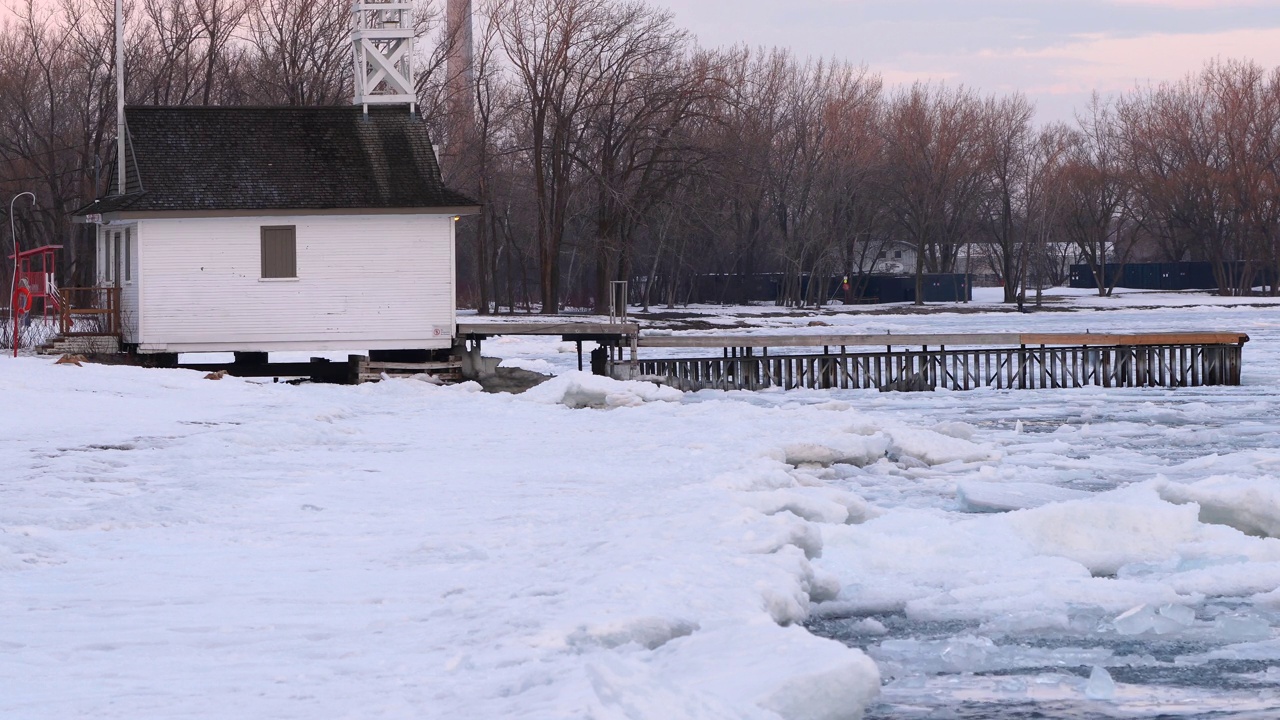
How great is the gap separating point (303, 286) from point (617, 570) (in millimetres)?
18979

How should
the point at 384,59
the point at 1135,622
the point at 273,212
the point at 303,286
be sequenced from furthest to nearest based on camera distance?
the point at 384,59
the point at 303,286
the point at 273,212
the point at 1135,622

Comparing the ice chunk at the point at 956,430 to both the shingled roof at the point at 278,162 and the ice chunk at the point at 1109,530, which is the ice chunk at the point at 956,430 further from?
the shingled roof at the point at 278,162

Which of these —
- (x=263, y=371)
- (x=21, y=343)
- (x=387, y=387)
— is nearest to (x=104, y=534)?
(x=387, y=387)

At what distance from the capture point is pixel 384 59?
1206 inches

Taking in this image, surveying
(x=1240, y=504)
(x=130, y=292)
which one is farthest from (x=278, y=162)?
(x=1240, y=504)

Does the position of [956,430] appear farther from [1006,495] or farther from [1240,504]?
[1240,504]

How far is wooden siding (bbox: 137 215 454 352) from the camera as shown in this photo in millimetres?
27375

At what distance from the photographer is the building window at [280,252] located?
27.7 m

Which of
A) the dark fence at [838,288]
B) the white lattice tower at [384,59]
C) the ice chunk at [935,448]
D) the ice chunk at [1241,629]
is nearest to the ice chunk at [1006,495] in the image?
the ice chunk at [935,448]

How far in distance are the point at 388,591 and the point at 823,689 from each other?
3300 mm

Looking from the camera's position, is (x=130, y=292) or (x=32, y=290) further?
(x=32, y=290)

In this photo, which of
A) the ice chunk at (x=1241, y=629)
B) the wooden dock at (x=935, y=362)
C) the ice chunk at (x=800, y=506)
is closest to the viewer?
the ice chunk at (x=1241, y=629)

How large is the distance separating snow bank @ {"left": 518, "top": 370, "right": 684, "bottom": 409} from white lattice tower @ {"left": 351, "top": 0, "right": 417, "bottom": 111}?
7988 mm

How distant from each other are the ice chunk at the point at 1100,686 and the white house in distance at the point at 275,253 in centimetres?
2070
